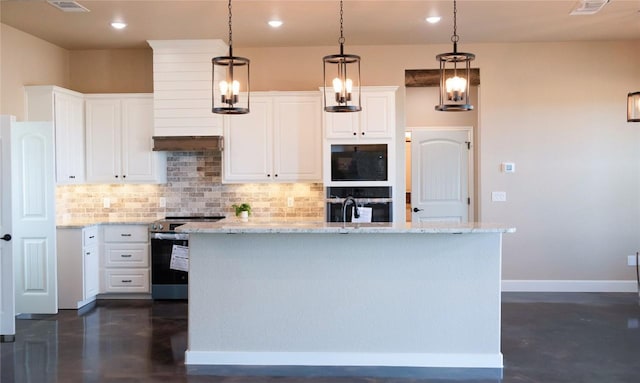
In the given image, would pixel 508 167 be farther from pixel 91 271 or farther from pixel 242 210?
pixel 91 271

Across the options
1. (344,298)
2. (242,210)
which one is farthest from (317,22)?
(344,298)


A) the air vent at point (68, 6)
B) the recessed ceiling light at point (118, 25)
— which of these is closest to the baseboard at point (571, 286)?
the recessed ceiling light at point (118, 25)

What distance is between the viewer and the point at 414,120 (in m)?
7.46

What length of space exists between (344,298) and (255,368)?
32.7 inches

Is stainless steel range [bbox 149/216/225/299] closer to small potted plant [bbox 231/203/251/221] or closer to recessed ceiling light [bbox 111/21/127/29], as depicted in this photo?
small potted plant [bbox 231/203/251/221]

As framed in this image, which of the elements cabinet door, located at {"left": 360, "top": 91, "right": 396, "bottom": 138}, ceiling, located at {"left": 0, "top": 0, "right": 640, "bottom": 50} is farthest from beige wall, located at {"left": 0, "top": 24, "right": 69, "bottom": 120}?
cabinet door, located at {"left": 360, "top": 91, "right": 396, "bottom": 138}

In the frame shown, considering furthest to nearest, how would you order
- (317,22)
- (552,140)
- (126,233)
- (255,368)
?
(552,140)
(126,233)
(317,22)
(255,368)

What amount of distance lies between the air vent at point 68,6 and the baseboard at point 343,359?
3.21m

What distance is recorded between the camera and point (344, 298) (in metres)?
4.18

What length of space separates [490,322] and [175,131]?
404cm

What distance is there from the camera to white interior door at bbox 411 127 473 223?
735 cm

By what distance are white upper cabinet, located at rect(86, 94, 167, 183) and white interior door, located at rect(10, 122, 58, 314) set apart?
107 cm

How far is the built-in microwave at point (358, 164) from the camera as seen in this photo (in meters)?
6.14

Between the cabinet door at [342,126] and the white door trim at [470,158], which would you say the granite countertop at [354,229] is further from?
the white door trim at [470,158]
